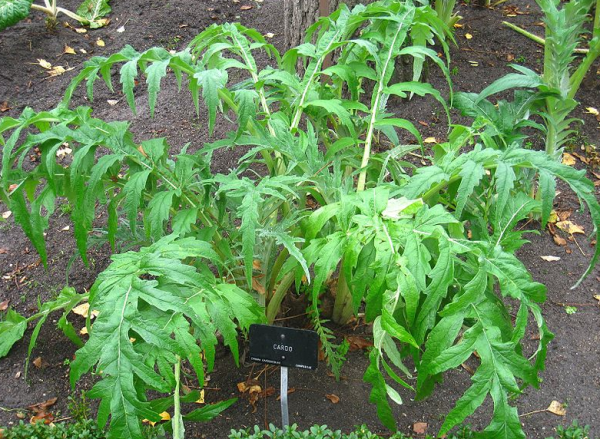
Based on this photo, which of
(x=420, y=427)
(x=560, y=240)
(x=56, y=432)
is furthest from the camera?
(x=560, y=240)

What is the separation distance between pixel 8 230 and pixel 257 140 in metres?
2.06

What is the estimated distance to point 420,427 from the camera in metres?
2.60

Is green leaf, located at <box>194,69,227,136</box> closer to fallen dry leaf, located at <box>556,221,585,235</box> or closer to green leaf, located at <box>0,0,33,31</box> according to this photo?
fallen dry leaf, located at <box>556,221,585,235</box>

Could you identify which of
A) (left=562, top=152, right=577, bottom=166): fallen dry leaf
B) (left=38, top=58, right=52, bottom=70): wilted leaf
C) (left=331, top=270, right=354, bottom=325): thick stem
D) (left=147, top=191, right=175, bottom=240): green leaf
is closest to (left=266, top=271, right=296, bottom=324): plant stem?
(left=331, top=270, right=354, bottom=325): thick stem

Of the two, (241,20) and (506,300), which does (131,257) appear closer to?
(506,300)

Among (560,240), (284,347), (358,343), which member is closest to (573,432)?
(358,343)

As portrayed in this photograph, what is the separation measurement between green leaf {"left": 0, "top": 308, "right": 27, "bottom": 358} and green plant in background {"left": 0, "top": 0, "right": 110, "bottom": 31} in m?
2.87

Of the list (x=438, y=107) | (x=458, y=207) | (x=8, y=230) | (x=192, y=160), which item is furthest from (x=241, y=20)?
(x=458, y=207)

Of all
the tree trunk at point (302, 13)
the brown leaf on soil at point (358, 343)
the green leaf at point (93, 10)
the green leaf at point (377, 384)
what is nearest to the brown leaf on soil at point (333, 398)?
the brown leaf on soil at point (358, 343)

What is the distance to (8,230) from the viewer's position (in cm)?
359

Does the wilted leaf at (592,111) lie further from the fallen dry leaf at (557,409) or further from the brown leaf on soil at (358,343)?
the brown leaf on soil at (358,343)

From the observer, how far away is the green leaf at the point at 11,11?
4.65 metres

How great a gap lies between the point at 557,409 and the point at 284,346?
1.36 m

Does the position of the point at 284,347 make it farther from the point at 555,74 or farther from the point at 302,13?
the point at 302,13
